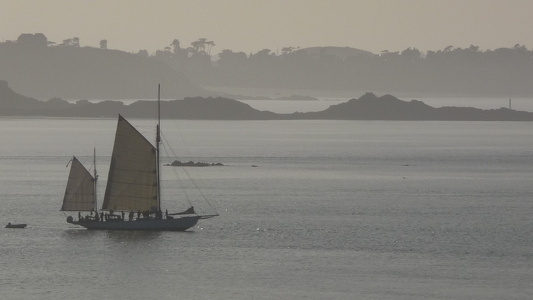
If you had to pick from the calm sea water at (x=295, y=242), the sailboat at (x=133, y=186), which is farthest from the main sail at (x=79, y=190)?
the calm sea water at (x=295, y=242)

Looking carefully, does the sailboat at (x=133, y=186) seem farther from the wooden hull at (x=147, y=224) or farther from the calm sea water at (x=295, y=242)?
the calm sea water at (x=295, y=242)

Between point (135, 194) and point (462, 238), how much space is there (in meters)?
16.7

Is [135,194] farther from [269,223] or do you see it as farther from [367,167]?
[367,167]

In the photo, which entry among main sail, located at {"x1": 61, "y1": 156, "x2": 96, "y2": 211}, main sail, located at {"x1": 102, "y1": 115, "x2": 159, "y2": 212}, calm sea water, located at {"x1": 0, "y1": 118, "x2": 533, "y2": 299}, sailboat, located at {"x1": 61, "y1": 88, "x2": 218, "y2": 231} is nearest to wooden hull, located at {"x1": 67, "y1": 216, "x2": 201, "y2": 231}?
sailboat, located at {"x1": 61, "y1": 88, "x2": 218, "y2": 231}

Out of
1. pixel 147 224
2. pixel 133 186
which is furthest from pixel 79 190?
pixel 147 224

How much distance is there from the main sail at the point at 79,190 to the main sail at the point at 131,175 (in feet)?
6.66

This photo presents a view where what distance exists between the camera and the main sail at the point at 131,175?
66.8 metres

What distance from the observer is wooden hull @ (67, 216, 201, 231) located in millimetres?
67062

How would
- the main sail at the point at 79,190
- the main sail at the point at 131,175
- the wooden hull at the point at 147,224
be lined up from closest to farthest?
the main sail at the point at 131,175
the wooden hull at the point at 147,224
the main sail at the point at 79,190

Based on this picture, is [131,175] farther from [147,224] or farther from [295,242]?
[295,242]

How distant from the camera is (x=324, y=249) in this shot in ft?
207

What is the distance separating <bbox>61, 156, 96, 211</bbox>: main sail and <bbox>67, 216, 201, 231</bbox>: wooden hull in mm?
940

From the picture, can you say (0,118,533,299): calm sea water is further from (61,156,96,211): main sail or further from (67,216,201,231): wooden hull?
(61,156,96,211): main sail

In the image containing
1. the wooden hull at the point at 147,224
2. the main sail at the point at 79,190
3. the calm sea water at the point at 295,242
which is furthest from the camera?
the main sail at the point at 79,190
